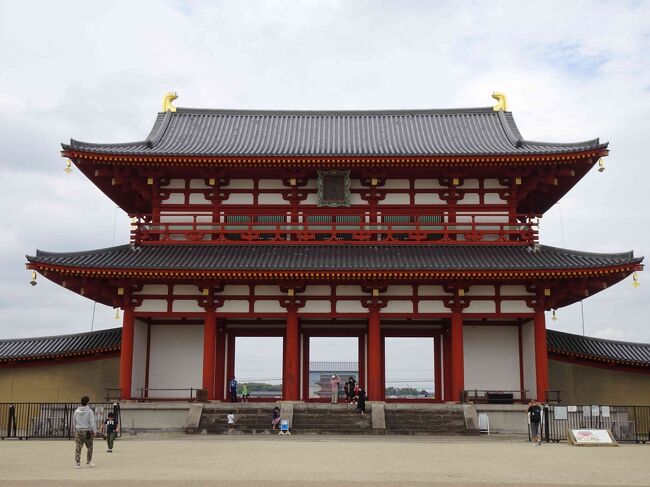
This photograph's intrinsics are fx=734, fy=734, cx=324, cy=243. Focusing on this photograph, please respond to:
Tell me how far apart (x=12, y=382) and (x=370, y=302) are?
1667cm

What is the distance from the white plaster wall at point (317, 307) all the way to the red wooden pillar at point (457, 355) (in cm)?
515

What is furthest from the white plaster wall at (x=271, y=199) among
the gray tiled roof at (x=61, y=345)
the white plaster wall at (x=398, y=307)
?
the gray tiled roof at (x=61, y=345)

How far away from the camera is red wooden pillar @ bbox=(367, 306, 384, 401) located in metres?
29.7

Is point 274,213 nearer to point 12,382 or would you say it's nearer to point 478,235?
point 478,235

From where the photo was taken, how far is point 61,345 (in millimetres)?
33250

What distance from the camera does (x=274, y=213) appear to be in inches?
1277

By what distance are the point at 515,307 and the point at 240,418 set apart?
12.1 meters

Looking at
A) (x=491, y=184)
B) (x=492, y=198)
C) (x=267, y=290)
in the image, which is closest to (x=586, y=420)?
(x=492, y=198)

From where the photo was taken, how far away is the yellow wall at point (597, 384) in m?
32.8

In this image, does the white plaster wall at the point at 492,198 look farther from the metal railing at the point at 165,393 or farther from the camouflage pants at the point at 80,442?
the camouflage pants at the point at 80,442

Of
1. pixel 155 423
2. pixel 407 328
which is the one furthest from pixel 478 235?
pixel 155 423

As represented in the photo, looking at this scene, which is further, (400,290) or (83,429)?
(400,290)

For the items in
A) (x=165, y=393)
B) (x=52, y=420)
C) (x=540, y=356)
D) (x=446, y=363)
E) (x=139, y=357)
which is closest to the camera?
(x=52, y=420)

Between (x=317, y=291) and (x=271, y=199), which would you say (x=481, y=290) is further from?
(x=271, y=199)
